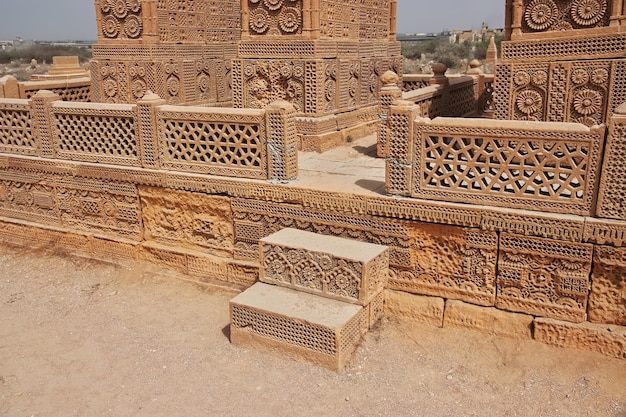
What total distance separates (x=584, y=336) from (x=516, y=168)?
147 cm

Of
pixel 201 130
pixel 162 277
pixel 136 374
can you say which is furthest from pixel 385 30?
pixel 136 374

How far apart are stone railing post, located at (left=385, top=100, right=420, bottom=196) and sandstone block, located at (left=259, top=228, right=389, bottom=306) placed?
0.59m

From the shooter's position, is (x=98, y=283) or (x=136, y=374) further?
(x=98, y=283)

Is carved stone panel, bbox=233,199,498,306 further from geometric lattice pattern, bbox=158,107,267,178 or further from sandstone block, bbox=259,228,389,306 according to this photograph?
geometric lattice pattern, bbox=158,107,267,178

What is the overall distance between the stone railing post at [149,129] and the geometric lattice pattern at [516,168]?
115 inches

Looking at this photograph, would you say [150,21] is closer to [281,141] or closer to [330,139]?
[330,139]

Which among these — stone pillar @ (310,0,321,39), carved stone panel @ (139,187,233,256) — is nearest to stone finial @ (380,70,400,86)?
stone pillar @ (310,0,321,39)

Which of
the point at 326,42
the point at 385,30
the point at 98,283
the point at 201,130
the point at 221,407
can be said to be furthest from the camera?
the point at 385,30

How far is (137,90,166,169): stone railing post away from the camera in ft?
20.4

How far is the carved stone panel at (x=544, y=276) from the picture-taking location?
4.59 meters

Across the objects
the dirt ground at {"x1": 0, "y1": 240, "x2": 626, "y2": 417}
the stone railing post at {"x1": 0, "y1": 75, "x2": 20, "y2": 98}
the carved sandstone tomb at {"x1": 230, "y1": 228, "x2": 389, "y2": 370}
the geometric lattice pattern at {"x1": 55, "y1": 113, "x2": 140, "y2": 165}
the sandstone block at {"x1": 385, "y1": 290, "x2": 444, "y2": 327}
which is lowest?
the dirt ground at {"x1": 0, "y1": 240, "x2": 626, "y2": 417}

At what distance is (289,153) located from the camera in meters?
5.68

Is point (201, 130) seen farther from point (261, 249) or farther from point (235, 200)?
point (261, 249)

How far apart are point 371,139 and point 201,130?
3.44m
